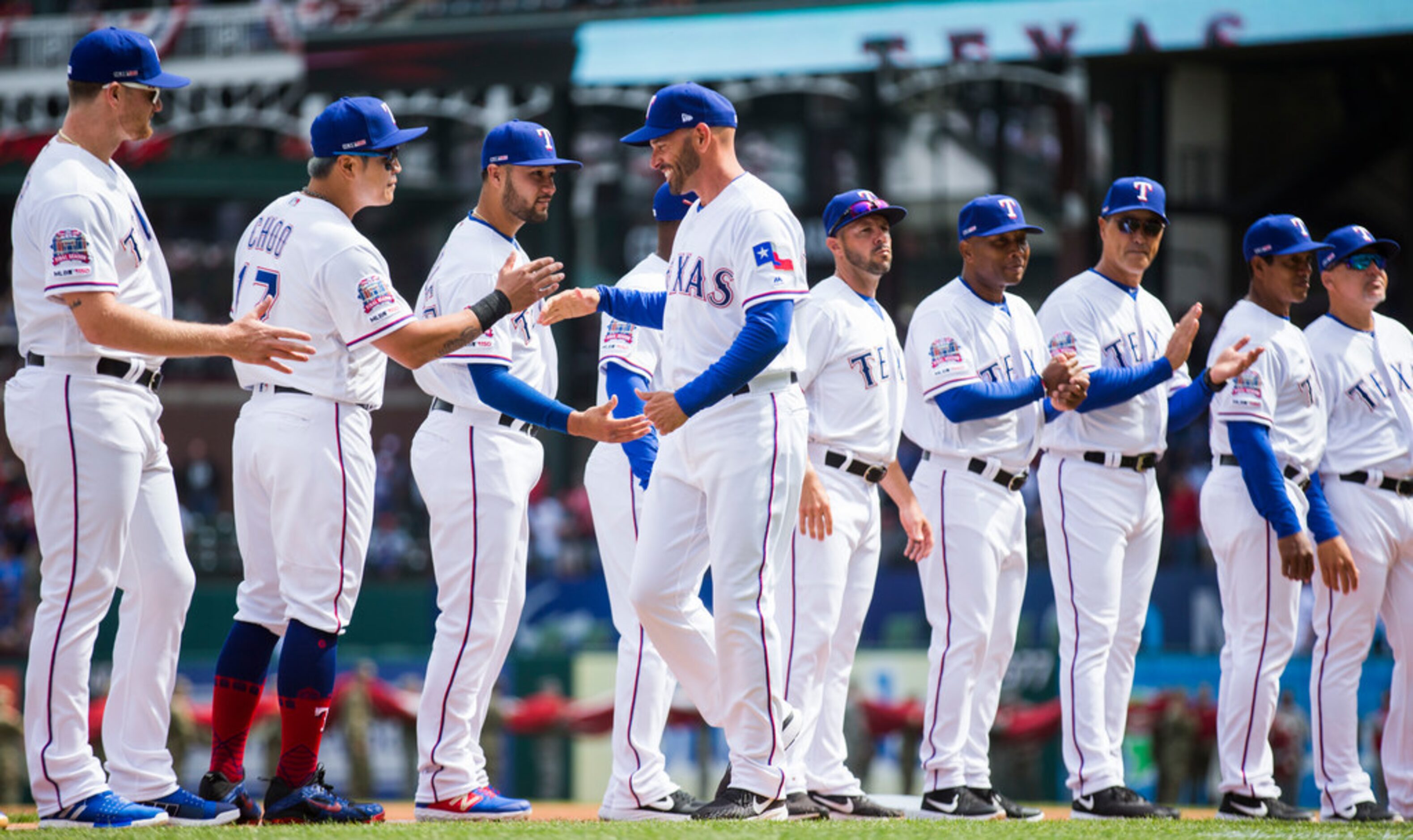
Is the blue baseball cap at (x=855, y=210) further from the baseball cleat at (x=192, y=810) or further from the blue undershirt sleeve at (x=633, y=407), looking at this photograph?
the baseball cleat at (x=192, y=810)

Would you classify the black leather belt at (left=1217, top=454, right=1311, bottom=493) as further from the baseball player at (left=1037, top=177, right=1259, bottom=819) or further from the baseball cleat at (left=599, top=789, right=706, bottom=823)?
the baseball cleat at (left=599, top=789, right=706, bottom=823)

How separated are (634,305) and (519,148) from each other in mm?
661

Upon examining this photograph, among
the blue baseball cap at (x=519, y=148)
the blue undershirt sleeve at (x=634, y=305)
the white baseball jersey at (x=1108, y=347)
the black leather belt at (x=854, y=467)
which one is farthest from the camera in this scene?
the white baseball jersey at (x=1108, y=347)

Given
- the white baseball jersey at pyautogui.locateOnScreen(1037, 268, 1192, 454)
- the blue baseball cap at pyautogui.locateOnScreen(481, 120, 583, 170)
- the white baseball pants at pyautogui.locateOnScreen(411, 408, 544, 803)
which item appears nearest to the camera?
the white baseball pants at pyautogui.locateOnScreen(411, 408, 544, 803)

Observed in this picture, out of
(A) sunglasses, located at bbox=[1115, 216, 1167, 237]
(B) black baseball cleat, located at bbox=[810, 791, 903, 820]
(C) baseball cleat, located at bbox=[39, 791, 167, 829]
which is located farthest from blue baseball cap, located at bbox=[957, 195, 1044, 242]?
(C) baseball cleat, located at bbox=[39, 791, 167, 829]

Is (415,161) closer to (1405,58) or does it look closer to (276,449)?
(1405,58)

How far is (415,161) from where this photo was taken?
989 inches

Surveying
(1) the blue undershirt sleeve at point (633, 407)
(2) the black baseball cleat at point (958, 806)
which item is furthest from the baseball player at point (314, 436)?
(2) the black baseball cleat at point (958, 806)

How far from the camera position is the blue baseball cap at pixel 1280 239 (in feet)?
19.3

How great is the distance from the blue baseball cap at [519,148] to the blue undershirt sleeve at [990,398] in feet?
5.13

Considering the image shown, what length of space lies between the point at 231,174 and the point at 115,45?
20502 mm

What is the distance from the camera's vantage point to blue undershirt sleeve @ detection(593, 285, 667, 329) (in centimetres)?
492

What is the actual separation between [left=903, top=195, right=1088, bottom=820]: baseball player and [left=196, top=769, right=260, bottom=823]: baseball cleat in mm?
2272

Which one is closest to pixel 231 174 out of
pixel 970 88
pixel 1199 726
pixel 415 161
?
pixel 415 161
